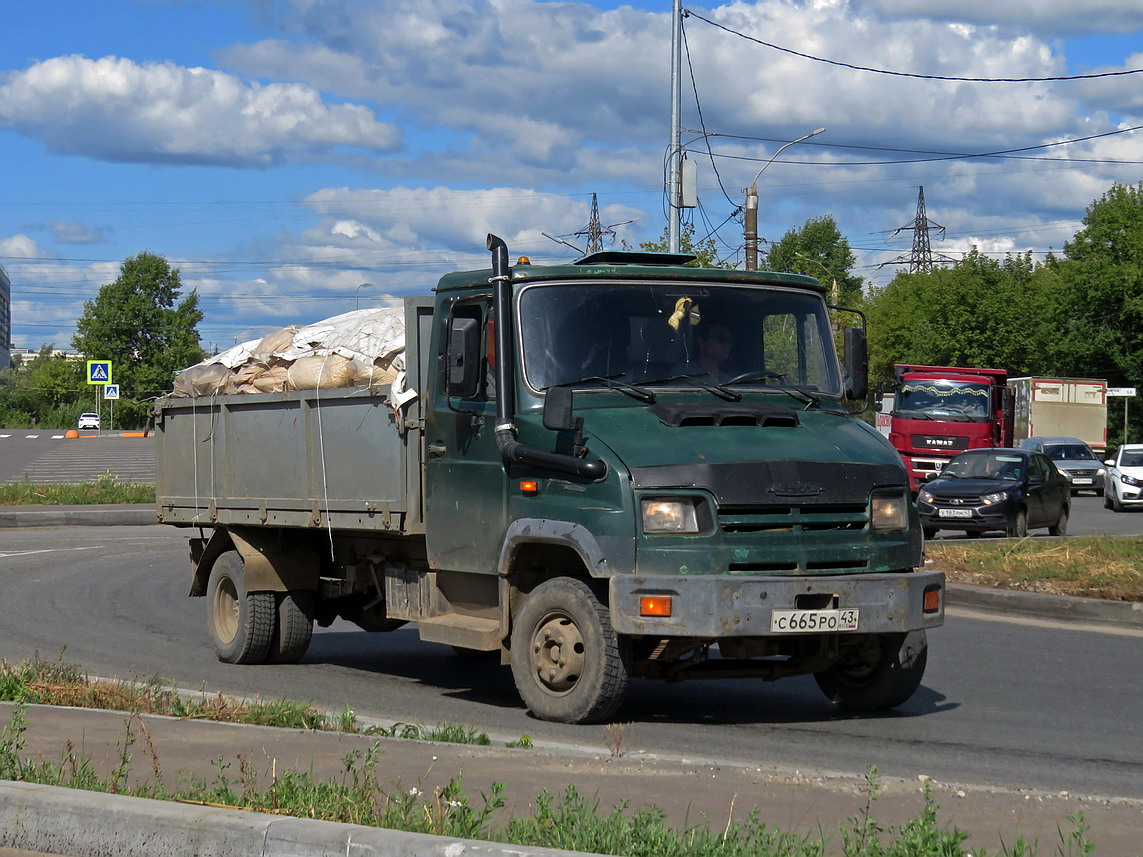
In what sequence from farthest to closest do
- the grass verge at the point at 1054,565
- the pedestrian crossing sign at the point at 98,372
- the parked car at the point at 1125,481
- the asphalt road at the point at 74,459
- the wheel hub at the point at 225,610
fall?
the pedestrian crossing sign at the point at 98,372 < the asphalt road at the point at 74,459 < the parked car at the point at 1125,481 < the grass verge at the point at 1054,565 < the wheel hub at the point at 225,610

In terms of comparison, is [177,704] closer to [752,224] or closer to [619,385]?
[619,385]

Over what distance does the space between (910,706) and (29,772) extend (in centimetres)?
509

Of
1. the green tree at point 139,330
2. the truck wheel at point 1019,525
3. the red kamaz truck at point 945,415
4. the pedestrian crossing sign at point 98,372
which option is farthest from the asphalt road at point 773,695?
the green tree at point 139,330

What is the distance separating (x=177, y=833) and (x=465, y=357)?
12.6ft

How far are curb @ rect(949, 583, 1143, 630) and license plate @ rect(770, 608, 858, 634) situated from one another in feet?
21.0

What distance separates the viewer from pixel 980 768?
A: 22.9 ft

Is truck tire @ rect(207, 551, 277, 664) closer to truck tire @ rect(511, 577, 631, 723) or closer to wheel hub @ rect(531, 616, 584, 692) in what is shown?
truck tire @ rect(511, 577, 631, 723)

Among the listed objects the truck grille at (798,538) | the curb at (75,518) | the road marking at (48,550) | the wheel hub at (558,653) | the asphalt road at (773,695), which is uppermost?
the truck grille at (798,538)

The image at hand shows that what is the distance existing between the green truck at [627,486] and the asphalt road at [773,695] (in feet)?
1.19

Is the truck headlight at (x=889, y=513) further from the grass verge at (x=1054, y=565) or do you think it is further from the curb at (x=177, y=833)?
the grass verge at (x=1054, y=565)

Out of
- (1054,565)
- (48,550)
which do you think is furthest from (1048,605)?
(48,550)

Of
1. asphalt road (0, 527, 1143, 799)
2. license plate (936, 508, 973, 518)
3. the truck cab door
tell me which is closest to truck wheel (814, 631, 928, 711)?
asphalt road (0, 527, 1143, 799)

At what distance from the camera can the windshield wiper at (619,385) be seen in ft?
26.9

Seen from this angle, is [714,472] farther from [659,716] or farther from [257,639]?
[257,639]
